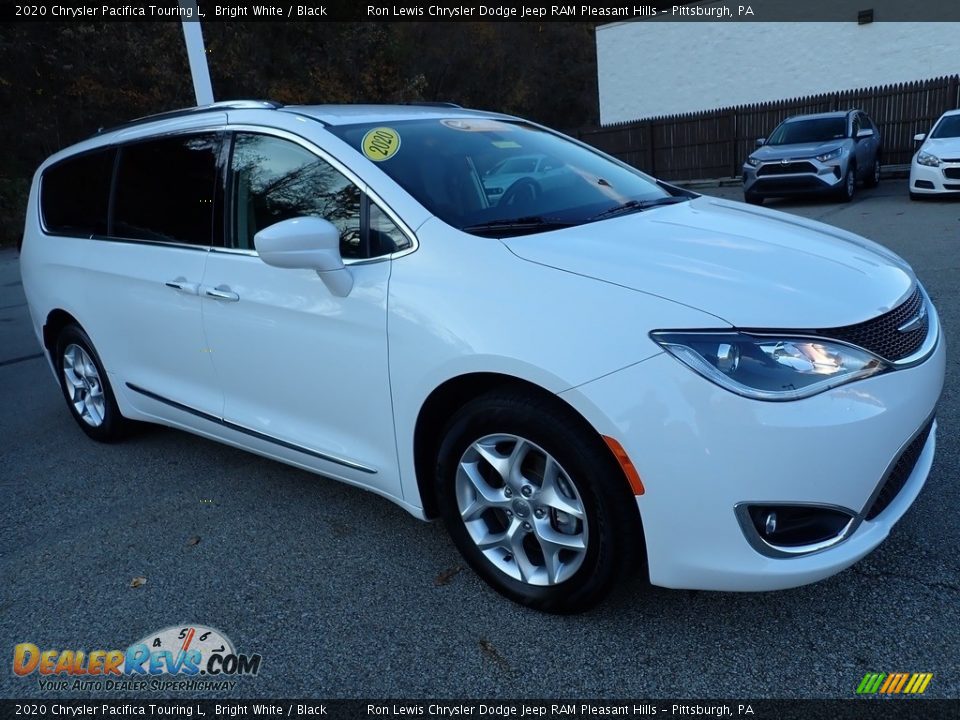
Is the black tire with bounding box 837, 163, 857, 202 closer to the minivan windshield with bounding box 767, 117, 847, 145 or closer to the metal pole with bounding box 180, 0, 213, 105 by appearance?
the minivan windshield with bounding box 767, 117, 847, 145

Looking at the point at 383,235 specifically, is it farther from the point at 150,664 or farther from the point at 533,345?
the point at 150,664

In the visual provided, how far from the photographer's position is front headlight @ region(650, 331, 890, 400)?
6.84ft

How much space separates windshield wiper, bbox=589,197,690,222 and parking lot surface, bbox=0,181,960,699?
1.34 metres

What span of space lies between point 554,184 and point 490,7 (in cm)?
3316


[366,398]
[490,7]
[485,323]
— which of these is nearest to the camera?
[485,323]

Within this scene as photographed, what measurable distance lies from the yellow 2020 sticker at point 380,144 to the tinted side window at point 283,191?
0.50 ft

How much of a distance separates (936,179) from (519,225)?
1135 centimetres

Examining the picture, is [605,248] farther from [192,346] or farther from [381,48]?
[381,48]

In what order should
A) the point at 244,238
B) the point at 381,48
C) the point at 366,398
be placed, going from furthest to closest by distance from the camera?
the point at 381,48 → the point at 244,238 → the point at 366,398

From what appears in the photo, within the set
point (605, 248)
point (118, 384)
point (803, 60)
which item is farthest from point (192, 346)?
point (803, 60)

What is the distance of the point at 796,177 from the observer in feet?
43.0

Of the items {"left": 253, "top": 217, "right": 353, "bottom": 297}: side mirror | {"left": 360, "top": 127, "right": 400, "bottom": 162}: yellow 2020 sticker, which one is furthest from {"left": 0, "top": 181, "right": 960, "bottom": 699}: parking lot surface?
{"left": 360, "top": 127, "right": 400, "bottom": 162}: yellow 2020 sticker

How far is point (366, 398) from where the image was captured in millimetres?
2797

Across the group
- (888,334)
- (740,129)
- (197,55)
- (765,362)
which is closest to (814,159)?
(740,129)
